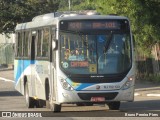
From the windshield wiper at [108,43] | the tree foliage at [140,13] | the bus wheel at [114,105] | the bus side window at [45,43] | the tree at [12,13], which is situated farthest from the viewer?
the tree at [12,13]

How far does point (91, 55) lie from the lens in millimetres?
17203

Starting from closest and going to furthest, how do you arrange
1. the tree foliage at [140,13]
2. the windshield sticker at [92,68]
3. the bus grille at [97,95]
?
the bus grille at [97,95], the windshield sticker at [92,68], the tree foliage at [140,13]

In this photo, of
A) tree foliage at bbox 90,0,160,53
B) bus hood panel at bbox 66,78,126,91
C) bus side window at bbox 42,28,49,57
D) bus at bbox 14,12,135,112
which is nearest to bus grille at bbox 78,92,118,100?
bus at bbox 14,12,135,112

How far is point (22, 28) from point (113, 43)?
19.4ft

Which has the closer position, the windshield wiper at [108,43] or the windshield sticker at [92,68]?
the windshield sticker at [92,68]

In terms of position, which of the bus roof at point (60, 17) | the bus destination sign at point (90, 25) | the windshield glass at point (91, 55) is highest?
the bus roof at point (60, 17)

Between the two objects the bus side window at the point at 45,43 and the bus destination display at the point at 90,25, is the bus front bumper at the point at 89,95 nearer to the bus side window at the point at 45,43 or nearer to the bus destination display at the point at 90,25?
the bus destination display at the point at 90,25

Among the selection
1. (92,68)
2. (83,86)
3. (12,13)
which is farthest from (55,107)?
(12,13)

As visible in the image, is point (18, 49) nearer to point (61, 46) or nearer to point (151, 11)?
point (61, 46)

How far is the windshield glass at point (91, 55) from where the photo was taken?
56.1 feet

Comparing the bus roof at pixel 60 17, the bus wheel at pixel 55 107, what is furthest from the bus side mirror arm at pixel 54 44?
the bus wheel at pixel 55 107

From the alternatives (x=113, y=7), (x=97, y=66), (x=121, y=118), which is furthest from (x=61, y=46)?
Result: (x=113, y=7)

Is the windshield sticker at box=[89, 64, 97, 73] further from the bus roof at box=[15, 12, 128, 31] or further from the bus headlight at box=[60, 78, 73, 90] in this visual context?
the bus roof at box=[15, 12, 128, 31]

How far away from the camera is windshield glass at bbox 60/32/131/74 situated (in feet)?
56.1
